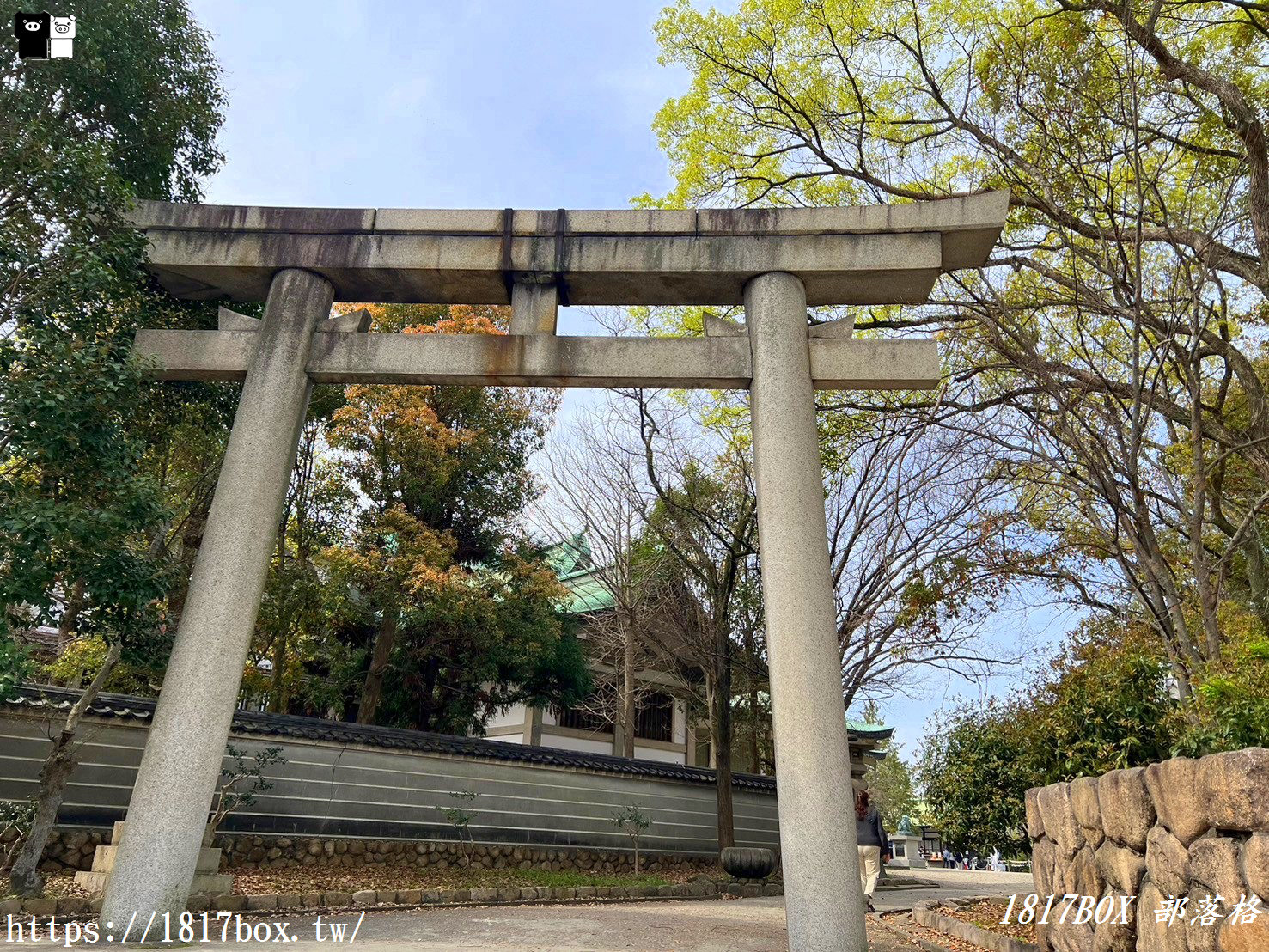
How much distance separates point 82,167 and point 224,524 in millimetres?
2901

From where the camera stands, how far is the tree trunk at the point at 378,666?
15797 millimetres

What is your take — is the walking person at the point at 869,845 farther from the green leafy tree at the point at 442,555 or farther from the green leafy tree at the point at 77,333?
the green leafy tree at the point at 77,333

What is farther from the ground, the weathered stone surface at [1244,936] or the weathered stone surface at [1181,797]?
the weathered stone surface at [1181,797]

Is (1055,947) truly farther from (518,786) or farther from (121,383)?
(518,786)

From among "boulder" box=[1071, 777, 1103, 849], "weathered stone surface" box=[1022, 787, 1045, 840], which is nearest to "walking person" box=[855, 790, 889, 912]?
"weathered stone surface" box=[1022, 787, 1045, 840]

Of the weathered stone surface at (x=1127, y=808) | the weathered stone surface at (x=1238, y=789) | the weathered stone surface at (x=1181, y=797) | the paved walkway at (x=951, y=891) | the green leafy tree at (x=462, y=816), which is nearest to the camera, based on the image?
the weathered stone surface at (x=1238, y=789)

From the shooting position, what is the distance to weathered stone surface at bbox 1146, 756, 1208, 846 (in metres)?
3.82

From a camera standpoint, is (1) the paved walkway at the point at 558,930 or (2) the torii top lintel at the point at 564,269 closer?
(1) the paved walkway at the point at 558,930

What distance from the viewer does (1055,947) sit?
19.0ft

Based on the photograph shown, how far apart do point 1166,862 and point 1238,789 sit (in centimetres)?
89

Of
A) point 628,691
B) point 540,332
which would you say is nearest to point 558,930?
point 540,332

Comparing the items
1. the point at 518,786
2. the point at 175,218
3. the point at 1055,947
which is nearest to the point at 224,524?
the point at 175,218

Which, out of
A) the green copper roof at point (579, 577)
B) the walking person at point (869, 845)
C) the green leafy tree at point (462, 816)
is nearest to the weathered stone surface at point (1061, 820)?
the walking person at point (869, 845)

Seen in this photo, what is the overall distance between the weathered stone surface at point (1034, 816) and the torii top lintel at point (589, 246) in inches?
167
